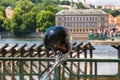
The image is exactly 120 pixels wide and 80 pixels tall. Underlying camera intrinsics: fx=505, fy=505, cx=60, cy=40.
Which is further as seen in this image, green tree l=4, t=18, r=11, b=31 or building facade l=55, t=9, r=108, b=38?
building facade l=55, t=9, r=108, b=38

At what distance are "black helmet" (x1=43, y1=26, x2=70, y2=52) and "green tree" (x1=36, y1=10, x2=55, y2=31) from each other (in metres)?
132

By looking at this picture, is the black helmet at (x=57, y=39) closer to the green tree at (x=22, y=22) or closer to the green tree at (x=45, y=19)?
the green tree at (x=22, y=22)

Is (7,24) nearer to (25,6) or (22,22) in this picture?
(22,22)

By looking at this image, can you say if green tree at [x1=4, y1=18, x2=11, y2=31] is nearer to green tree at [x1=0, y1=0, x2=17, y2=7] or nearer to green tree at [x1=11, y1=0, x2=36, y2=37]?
green tree at [x1=11, y1=0, x2=36, y2=37]

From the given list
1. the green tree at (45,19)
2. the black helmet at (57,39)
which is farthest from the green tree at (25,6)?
the black helmet at (57,39)

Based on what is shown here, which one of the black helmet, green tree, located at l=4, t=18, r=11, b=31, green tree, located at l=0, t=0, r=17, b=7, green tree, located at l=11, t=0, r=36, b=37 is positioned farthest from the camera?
green tree, located at l=0, t=0, r=17, b=7

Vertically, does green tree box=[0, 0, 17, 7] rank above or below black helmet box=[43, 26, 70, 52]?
below

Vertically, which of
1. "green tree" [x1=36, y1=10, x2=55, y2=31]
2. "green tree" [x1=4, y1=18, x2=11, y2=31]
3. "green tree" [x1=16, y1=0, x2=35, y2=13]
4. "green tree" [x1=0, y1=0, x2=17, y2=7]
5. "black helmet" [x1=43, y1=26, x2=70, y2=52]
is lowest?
"green tree" [x1=0, y1=0, x2=17, y2=7]

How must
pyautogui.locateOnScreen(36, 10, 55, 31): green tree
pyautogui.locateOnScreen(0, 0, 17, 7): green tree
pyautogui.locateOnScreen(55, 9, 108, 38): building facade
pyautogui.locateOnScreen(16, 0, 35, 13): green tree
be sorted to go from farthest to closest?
pyautogui.locateOnScreen(0, 0, 17, 7): green tree, pyautogui.locateOnScreen(16, 0, 35, 13): green tree, pyautogui.locateOnScreen(55, 9, 108, 38): building facade, pyautogui.locateOnScreen(36, 10, 55, 31): green tree

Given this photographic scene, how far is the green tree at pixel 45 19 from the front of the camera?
138 m

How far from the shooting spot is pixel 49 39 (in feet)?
15.9

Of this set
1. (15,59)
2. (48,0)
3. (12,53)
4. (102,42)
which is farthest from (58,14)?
(15,59)

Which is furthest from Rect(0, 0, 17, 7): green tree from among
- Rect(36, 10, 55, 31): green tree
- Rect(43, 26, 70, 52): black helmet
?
Rect(43, 26, 70, 52): black helmet

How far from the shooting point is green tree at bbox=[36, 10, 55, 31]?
13827 centimetres
